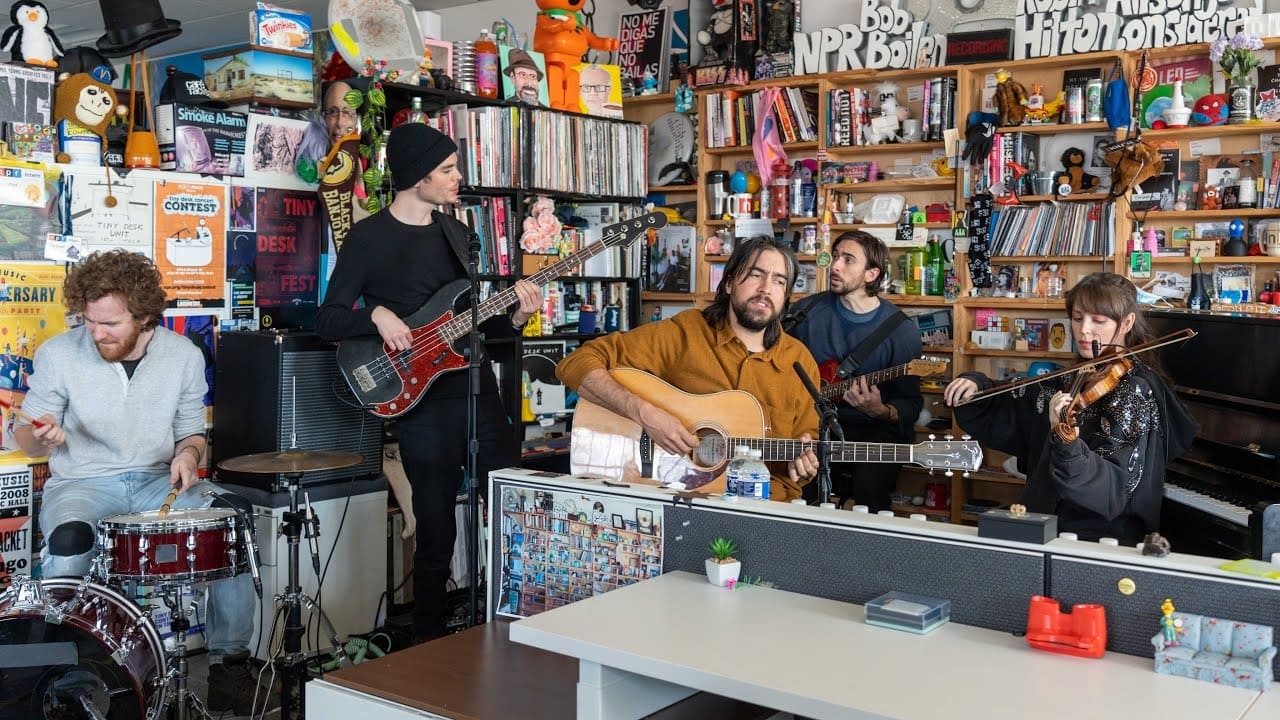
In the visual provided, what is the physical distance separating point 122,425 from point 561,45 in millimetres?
2720

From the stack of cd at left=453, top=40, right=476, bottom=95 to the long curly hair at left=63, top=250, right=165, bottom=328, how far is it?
183 cm

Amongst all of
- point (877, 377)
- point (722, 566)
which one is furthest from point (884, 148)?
point (722, 566)

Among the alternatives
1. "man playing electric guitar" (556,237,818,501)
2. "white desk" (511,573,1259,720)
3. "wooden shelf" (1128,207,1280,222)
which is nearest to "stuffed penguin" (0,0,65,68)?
"man playing electric guitar" (556,237,818,501)

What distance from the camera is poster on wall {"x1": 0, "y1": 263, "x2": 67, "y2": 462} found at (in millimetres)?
3641

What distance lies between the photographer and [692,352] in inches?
129

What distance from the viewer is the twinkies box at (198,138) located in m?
4.06

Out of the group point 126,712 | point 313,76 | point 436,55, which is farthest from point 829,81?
point 126,712

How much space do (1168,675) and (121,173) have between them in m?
3.54

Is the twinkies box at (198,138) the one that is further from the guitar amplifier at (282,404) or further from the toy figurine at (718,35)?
the toy figurine at (718,35)

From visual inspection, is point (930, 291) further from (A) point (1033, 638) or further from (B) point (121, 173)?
(A) point (1033, 638)

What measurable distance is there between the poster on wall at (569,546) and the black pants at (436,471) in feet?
4.21

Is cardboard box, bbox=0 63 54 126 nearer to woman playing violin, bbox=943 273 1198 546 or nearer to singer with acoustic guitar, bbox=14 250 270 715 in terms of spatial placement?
singer with acoustic guitar, bbox=14 250 270 715

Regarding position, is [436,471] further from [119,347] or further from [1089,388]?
[1089,388]

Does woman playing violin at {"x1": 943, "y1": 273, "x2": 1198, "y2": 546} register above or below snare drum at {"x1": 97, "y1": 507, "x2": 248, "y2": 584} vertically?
above
